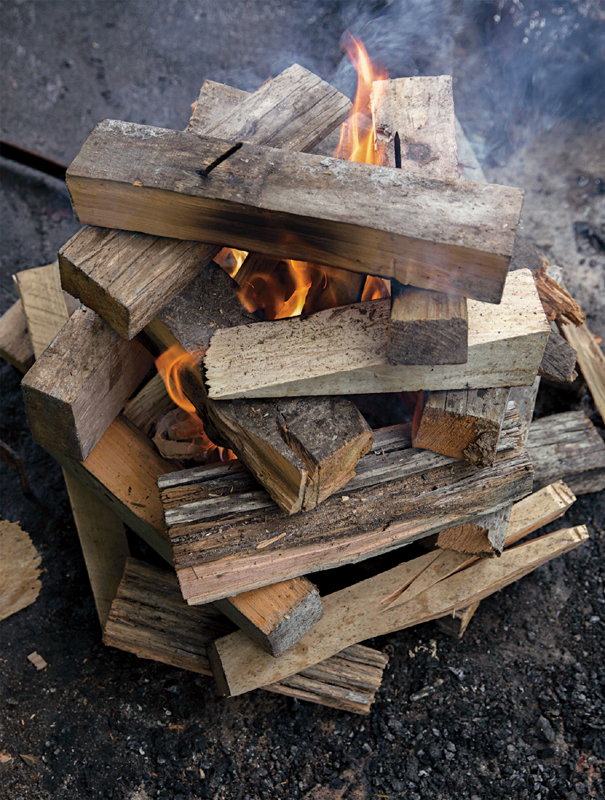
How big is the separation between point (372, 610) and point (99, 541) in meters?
1.17

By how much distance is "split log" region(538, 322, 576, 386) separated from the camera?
8.23 ft

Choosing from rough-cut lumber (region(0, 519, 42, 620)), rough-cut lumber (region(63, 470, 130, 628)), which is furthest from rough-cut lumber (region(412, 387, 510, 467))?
rough-cut lumber (region(0, 519, 42, 620))

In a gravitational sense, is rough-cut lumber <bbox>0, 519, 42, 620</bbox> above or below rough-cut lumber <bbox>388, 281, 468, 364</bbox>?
below

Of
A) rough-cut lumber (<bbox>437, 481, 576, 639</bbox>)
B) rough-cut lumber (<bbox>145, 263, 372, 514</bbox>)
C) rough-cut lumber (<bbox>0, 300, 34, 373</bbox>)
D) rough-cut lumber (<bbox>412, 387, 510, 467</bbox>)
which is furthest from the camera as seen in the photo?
rough-cut lumber (<bbox>0, 300, 34, 373</bbox>)

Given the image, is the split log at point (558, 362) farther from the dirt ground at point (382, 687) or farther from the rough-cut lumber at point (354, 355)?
the dirt ground at point (382, 687)

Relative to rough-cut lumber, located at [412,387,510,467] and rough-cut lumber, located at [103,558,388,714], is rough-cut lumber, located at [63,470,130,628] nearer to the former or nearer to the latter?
rough-cut lumber, located at [103,558,388,714]

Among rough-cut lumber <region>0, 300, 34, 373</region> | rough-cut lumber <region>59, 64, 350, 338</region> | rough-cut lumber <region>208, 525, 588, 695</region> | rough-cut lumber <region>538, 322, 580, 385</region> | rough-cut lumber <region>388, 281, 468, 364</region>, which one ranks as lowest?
rough-cut lumber <region>208, 525, 588, 695</region>

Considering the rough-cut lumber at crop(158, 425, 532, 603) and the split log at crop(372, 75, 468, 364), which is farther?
the rough-cut lumber at crop(158, 425, 532, 603)

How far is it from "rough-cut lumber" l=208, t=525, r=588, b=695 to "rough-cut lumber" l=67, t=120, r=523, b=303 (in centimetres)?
117

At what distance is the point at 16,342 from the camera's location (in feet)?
10.4

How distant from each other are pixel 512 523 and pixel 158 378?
61.4 inches

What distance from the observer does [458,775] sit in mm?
2289

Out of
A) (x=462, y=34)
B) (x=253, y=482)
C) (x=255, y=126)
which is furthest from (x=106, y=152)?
(x=462, y=34)

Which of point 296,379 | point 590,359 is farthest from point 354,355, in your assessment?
point 590,359
